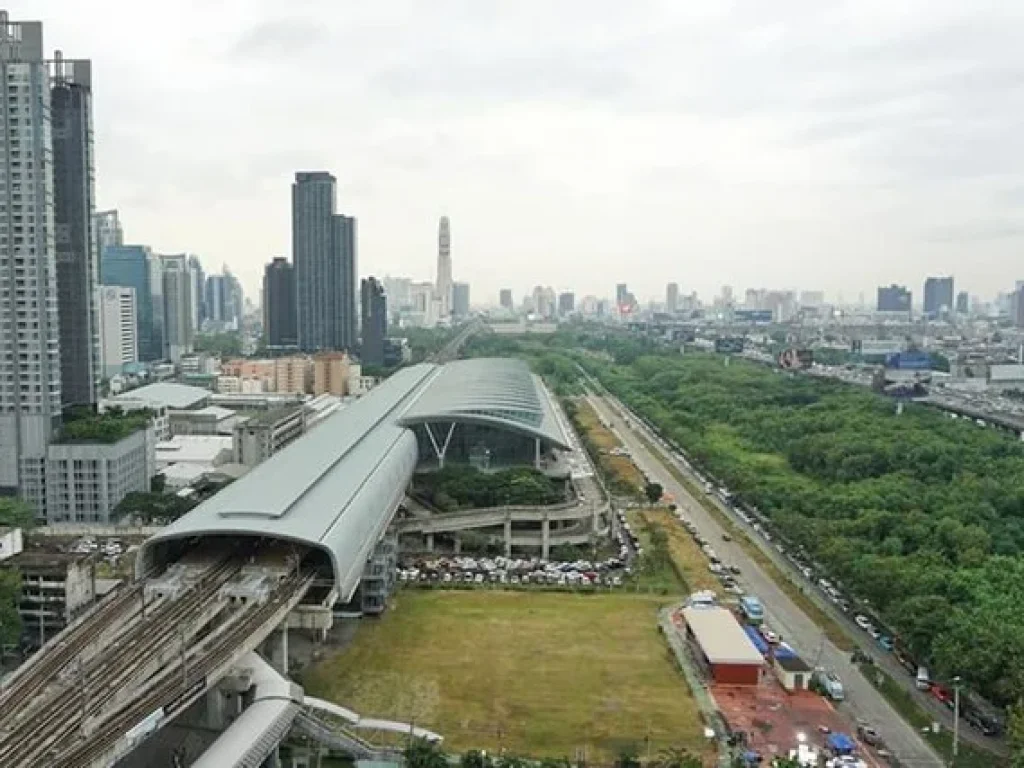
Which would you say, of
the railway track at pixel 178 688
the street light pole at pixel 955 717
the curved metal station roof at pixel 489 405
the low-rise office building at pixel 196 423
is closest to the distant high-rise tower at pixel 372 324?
the low-rise office building at pixel 196 423

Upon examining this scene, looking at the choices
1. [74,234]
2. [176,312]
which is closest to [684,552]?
[74,234]

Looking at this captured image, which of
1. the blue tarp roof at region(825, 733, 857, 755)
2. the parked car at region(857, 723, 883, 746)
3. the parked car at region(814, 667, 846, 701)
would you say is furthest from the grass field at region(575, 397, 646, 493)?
the blue tarp roof at region(825, 733, 857, 755)

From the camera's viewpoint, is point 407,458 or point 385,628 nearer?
point 385,628

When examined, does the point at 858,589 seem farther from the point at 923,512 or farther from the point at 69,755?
the point at 69,755

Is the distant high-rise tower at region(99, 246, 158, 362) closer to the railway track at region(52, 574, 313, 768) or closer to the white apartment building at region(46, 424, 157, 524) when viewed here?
the white apartment building at region(46, 424, 157, 524)

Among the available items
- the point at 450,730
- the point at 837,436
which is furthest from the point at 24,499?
the point at 837,436

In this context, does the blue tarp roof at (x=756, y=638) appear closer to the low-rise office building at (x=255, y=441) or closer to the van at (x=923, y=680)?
the van at (x=923, y=680)

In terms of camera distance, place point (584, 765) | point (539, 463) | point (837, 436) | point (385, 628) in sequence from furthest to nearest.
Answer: point (837, 436) → point (539, 463) → point (385, 628) → point (584, 765)
